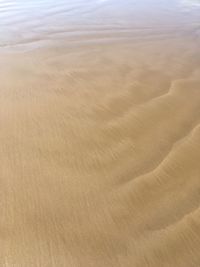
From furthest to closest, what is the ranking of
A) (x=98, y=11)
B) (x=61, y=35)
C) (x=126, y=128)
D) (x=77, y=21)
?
1. (x=98, y=11)
2. (x=77, y=21)
3. (x=61, y=35)
4. (x=126, y=128)

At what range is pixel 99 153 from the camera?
2.36 feet

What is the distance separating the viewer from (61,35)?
1.50m

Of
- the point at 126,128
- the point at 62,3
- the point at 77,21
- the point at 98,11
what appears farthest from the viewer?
the point at 62,3

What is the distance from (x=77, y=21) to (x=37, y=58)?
57cm

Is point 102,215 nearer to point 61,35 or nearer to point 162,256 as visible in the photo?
point 162,256

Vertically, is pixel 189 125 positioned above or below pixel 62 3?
below

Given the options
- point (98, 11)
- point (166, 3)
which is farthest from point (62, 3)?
point (166, 3)

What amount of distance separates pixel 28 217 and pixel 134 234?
16 centimetres

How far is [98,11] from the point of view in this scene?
6.28 ft

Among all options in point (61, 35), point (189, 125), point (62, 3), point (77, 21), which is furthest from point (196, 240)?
point (62, 3)

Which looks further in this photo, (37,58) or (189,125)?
Result: (37,58)

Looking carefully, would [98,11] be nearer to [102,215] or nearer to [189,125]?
[189,125]

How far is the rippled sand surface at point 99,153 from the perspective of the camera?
0.52m

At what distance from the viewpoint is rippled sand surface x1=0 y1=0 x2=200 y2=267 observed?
1.72 feet
